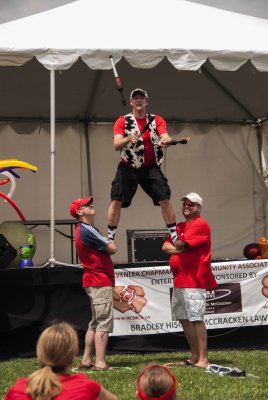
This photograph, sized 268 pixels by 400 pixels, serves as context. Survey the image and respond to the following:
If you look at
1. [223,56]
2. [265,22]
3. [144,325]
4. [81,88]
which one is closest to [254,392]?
[144,325]

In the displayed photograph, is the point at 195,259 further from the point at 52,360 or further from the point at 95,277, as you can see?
the point at 52,360

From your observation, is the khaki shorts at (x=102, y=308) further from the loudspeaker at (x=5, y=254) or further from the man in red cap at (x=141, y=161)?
the loudspeaker at (x=5, y=254)

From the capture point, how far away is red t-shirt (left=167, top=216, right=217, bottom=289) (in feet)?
16.9

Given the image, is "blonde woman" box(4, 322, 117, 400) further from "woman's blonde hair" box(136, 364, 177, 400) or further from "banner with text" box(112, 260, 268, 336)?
"banner with text" box(112, 260, 268, 336)

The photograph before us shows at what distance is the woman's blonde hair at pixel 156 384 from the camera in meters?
2.17

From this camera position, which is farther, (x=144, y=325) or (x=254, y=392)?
(x=144, y=325)

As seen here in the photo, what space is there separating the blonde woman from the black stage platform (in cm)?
371

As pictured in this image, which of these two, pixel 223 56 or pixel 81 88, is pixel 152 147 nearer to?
pixel 223 56

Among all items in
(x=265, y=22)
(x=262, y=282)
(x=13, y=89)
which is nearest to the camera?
(x=262, y=282)

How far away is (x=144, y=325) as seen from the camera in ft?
20.2

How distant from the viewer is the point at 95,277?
17.0 ft

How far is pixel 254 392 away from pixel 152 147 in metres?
2.64

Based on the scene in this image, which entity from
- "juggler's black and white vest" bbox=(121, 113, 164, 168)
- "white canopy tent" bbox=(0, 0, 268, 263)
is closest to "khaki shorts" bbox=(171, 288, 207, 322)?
"juggler's black and white vest" bbox=(121, 113, 164, 168)

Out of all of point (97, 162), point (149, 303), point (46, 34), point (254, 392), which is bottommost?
point (254, 392)
